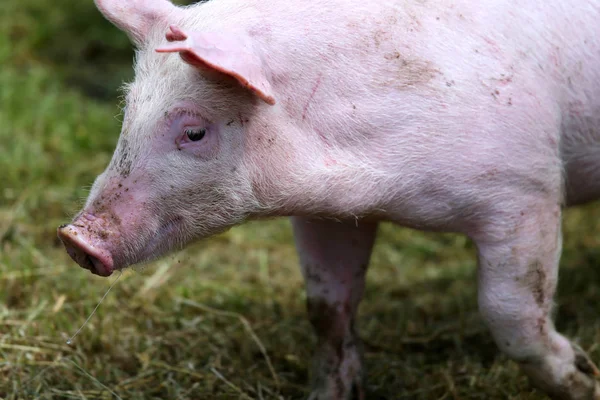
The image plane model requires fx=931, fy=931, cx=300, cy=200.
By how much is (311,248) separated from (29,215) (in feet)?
6.36

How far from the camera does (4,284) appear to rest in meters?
3.76

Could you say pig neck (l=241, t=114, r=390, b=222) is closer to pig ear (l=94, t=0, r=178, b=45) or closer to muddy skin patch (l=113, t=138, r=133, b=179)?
muddy skin patch (l=113, t=138, r=133, b=179)

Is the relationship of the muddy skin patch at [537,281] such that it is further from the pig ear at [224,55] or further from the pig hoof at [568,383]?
the pig ear at [224,55]

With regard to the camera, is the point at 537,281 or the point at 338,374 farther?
the point at 338,374

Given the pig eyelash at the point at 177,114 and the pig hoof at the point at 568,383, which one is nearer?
the pig eyelash at the point at 177,114

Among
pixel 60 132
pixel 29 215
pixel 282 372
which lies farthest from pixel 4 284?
pixel 60 132

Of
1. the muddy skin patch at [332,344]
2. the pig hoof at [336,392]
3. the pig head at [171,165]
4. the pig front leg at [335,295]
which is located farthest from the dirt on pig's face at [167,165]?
the pig hoof at [336,392]

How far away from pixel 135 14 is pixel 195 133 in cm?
43

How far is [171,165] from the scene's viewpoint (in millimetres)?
2467

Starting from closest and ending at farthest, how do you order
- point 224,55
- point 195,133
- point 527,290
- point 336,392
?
point 224,55, point 195,133, point 527,290, point 336,392

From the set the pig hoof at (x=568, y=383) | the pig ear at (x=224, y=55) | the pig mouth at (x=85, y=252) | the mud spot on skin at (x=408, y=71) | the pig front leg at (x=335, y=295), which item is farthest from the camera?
the pig front leg at (x=335, y=295)

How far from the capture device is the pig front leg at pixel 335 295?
323 cm

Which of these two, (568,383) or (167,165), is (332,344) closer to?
(568,383)

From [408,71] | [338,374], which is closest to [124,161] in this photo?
[408,71]
